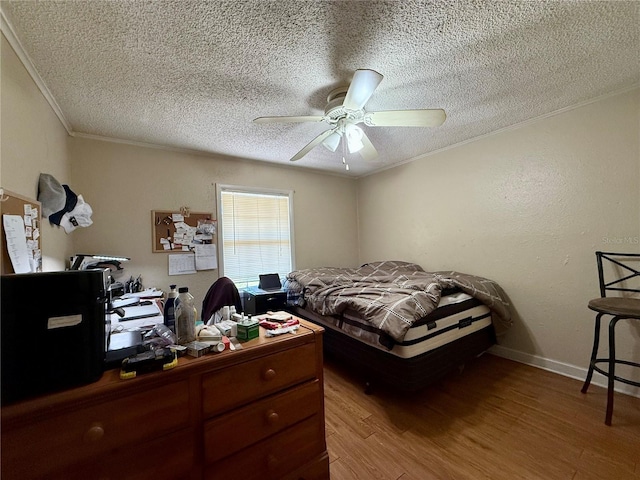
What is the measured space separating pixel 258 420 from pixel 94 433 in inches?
22.5

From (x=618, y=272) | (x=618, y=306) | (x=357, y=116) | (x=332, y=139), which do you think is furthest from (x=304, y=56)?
(x=618, y=272)

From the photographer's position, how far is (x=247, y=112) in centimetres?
214

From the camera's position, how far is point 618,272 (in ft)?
6.59

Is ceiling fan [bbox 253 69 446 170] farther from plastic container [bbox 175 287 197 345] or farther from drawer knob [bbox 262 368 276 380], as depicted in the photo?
drawer knob [bbox 262 368 276 380]

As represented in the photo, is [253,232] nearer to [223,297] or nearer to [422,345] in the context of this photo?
[223,297]

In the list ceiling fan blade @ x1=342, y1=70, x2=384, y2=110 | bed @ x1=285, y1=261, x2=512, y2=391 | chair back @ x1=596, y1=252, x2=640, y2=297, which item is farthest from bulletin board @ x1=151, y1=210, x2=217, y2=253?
chair back @ x1=596, y1=252, x2=640, y2=297

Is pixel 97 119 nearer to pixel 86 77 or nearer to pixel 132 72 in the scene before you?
pixel 86 77

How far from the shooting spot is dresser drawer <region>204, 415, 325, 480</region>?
1.05 metres

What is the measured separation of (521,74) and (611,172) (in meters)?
1.15

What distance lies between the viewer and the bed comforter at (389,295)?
5.98 ft

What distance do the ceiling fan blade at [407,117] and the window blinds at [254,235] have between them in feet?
6.77

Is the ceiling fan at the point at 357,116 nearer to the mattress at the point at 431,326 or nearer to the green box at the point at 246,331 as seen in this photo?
the green box at the point at 246,331

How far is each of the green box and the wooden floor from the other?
92cm

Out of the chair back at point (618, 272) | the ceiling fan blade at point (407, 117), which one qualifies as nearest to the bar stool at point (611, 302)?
the chair back at point (618, 272)
